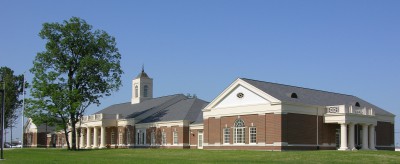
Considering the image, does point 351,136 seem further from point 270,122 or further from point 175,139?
point 175,139

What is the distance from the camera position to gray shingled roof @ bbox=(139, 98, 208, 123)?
63.0m

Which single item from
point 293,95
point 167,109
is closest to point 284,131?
point 293,95

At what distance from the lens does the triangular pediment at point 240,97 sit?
4997 centimetres

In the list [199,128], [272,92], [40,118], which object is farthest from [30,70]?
[272,92]

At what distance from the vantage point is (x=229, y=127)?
175 feet

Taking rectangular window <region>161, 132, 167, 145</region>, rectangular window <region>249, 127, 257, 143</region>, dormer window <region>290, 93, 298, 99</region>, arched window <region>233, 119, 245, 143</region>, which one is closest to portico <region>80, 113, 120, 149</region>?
rectangular window <region>161, 132, 167, 145</region>

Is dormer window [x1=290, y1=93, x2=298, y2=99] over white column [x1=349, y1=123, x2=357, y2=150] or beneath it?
Answer: over

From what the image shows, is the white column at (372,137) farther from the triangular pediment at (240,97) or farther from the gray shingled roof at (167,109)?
the gray shingled roof at (167,109)

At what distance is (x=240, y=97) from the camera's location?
52281 mm

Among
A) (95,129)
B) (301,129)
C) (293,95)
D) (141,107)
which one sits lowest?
(95,129)

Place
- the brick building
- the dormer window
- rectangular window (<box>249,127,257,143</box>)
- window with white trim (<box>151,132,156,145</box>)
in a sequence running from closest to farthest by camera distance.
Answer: the brick building → rectangular window (<box>249,127,257,143</box>) → the dormer window → window with white trim (<box>151,132,156,145</box>)

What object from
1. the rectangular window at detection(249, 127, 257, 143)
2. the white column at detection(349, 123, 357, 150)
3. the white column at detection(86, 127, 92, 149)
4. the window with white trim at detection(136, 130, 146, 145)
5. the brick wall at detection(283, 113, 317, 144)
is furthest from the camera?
the white column at detection(86, 127, 92, 149)

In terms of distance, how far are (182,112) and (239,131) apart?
525 inches

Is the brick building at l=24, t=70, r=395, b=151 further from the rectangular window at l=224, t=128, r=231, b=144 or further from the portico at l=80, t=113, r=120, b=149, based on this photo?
the portico at l=80, t=113, r=120, b=149
